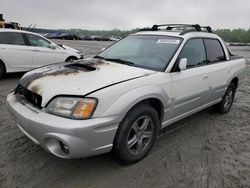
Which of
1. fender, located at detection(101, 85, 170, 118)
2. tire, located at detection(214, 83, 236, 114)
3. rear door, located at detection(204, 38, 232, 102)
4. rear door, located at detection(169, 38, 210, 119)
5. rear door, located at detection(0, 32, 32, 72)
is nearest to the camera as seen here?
fender, located at detection(101, 85, 170, 118)

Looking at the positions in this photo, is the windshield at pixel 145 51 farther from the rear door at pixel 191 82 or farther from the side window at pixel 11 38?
the side window at pixel 11 38

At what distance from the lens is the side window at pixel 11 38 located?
711cm

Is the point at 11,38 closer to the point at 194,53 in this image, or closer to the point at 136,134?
the point at 194,53

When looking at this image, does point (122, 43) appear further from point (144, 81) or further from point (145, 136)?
point (145, 136)

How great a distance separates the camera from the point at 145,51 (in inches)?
145

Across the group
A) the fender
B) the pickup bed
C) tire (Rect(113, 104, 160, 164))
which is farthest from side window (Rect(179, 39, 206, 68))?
tire (Rect(113, 104, 160, 164))

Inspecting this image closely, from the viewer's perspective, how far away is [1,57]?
23.0 ft

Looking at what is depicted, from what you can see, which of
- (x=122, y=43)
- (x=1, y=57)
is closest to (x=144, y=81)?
(x=122, y=43)

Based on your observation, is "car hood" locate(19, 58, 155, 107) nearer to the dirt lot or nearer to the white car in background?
the dirt lot

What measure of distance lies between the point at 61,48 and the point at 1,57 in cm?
204

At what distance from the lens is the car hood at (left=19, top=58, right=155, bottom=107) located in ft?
8.39

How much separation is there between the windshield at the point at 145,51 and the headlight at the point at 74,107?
1.18m

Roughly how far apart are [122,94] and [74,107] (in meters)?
0.54

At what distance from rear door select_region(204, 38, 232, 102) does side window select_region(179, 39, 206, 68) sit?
0.17 meters
